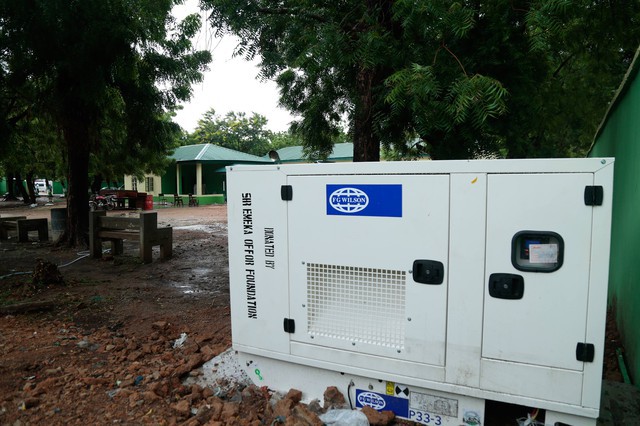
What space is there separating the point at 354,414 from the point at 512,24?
4151mm

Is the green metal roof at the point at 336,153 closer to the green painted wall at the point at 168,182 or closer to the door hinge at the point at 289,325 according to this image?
the green painted wall at the point at 168,182

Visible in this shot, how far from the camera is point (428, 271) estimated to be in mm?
2727

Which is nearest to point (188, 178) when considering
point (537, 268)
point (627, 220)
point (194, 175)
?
point (194, 175)

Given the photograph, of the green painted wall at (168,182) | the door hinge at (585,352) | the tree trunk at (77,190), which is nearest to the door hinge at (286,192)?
the door hinge at (585,352)

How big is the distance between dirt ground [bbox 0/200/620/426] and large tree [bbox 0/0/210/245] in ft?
11.9

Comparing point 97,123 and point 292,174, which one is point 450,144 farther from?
point 97,123

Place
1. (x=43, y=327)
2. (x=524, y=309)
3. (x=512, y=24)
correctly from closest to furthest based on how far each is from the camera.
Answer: (x=524, y=309), (x=512, y=24), (x=43, y=327)

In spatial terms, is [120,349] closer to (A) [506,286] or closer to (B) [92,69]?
(A) [506,286]

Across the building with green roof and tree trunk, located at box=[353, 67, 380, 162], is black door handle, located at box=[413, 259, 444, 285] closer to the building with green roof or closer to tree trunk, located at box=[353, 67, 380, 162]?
tree trunk, located at box=[353, 67, 380, 162]

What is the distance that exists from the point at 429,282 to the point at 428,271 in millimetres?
69

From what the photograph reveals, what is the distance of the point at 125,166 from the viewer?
2328 centimetres

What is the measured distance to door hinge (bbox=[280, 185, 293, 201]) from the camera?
10.3 ft

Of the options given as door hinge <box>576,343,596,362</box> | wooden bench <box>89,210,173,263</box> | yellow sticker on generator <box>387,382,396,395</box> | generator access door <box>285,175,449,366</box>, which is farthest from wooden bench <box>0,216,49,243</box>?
door hinge <box>576,343,596,362</box>

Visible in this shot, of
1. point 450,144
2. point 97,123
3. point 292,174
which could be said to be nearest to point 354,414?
point 292,174
